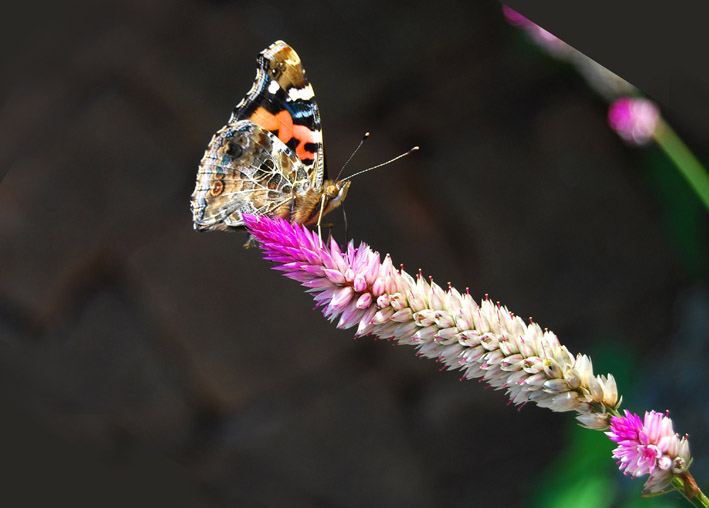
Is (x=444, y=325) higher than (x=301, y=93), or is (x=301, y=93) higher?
(x=301, y=93)

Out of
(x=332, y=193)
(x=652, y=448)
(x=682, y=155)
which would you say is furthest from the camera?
(x=682, y=155)

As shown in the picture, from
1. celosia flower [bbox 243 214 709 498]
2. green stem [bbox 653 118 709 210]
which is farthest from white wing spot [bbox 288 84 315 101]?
green stem [bbox 653 118 709 210]

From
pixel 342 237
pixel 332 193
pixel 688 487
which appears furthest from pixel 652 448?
pixel 342 237

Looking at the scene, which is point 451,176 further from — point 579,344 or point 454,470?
point 454,470

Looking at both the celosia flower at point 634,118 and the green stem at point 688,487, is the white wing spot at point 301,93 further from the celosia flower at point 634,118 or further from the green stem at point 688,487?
the celosia flower at point 634,118

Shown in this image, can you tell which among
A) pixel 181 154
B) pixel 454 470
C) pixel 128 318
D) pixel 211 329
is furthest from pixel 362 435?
pixel 181 154

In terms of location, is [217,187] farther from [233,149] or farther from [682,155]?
[682,155]
